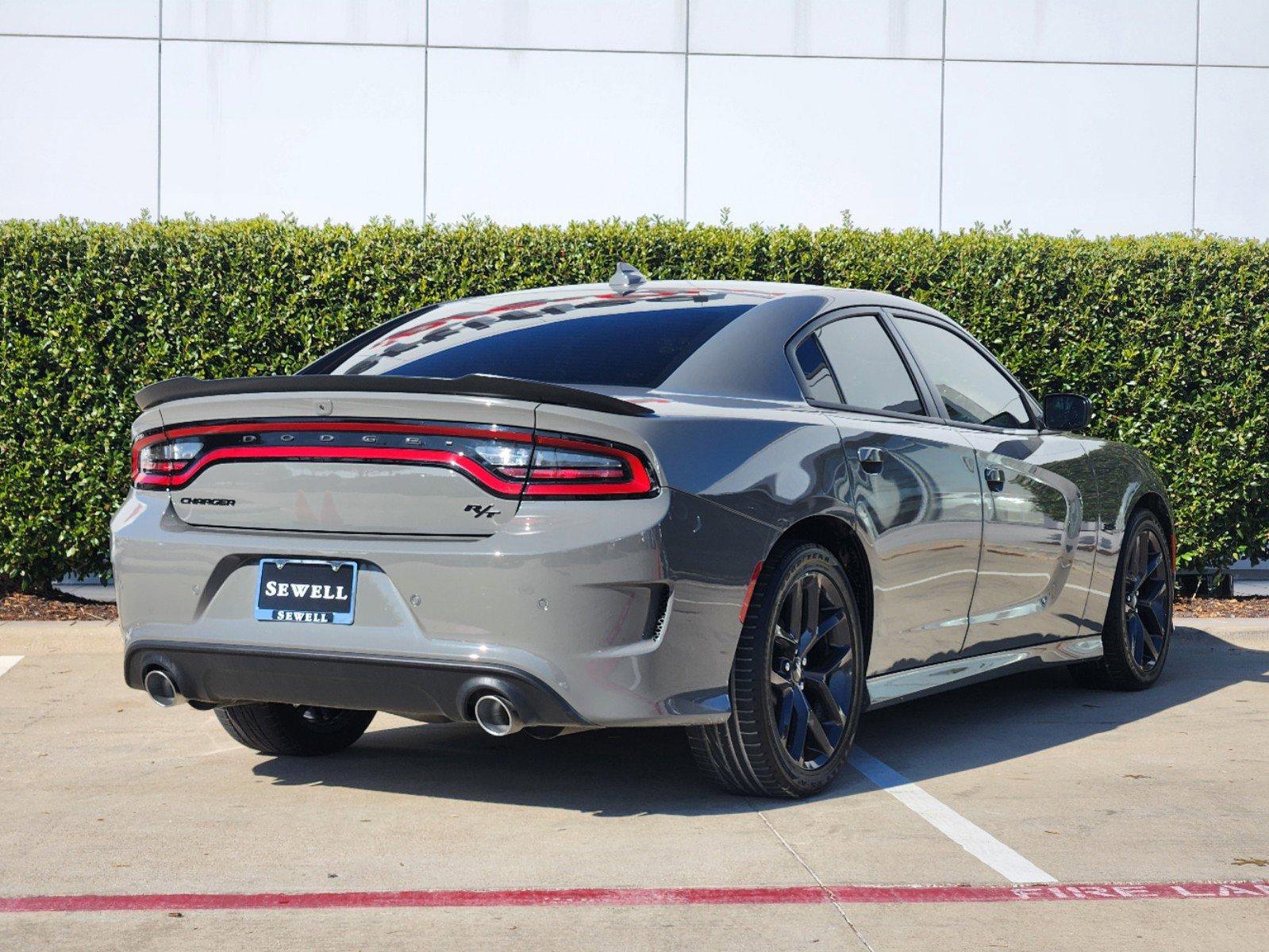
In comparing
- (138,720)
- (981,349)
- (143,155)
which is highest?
(143,155)

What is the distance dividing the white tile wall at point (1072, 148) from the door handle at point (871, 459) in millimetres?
7596

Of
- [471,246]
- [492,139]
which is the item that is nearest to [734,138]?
[492,139]

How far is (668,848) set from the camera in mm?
4543

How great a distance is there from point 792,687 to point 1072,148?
8.79 m

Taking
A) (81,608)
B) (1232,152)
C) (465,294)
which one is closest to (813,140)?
(1232,152)

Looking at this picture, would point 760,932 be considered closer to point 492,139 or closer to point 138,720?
point 138,720

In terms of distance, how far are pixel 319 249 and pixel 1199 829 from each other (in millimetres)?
5998

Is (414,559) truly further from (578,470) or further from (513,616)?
(578,470)

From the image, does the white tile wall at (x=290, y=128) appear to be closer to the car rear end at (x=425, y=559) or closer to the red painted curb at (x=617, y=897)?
the car rear end at (x=425, y=559)

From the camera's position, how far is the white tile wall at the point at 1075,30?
1262cm

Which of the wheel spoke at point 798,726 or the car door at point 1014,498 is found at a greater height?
the car door at point 1014,498

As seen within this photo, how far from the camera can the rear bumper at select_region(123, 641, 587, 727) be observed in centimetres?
444

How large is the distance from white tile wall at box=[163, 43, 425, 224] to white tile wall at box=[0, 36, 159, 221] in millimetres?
182

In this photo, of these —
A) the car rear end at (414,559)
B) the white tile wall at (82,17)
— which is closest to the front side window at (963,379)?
the car rear end at (414,559)
